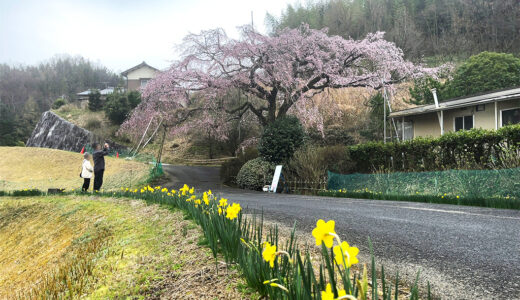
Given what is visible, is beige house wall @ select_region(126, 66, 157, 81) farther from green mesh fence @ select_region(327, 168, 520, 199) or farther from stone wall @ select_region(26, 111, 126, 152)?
green mesh fence @ select_region(327, 168, 520, 199)

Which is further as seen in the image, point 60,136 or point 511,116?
point 60,136

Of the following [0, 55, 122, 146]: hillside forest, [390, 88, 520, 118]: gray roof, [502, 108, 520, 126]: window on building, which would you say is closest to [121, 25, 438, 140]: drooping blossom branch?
[390, 88, 520, 118]: gray roof

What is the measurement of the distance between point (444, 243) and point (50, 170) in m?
25.4

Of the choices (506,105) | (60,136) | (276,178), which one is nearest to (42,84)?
(60,136)

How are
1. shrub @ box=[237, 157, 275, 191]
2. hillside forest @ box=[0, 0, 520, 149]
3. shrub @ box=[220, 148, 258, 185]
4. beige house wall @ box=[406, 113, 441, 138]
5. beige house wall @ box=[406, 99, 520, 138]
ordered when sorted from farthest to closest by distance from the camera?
hillside forest @ box=[0, 0, 520, 149]
beige house wall @ box=[406, 113, 441, 138]
shrub @ box=[220, 148, 258, 185]
beige house wall @ box=[406, 99, 520, 138]
shrub @ box=[237, 157, 275, 191]

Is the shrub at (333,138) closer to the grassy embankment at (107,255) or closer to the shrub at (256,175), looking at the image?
the shrub at (256,175)

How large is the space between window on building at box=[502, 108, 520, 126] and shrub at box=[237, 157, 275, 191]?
34.4 feet

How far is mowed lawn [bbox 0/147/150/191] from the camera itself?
18031 mm

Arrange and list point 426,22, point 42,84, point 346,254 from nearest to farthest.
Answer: point 346,254, point 426,22, point 42,84

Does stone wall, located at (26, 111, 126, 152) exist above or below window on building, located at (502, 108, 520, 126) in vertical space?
above

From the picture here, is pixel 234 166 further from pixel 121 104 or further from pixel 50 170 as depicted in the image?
pixel 121 104

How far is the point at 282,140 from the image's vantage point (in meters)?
13.1

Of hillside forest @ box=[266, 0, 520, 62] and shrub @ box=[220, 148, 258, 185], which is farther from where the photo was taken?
hillside forest @ box=[266, 0, 520, 62]

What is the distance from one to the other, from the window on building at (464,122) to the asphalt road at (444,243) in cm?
1256
